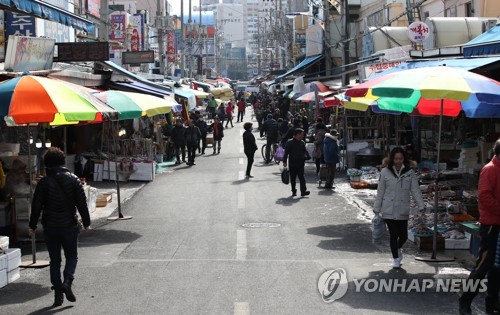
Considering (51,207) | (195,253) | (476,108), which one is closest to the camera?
(51,207)

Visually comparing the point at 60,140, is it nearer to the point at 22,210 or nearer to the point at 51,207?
the point at 22,210

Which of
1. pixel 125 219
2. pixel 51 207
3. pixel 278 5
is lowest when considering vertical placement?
pixel 125 219

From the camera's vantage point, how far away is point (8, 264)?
9.16 m

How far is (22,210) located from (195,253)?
130 inches

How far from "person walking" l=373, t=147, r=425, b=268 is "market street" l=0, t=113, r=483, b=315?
→ 1.49ft

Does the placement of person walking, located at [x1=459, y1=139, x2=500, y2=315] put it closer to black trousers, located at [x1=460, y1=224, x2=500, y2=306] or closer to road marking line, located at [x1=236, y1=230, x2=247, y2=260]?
black trousers, located at [x1=460, y1=224, x2=500, y2=306]

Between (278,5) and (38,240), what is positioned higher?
(278,5)

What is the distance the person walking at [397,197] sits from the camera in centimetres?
972

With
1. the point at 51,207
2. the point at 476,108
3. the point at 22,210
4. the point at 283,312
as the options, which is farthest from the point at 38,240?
the point at 476,108

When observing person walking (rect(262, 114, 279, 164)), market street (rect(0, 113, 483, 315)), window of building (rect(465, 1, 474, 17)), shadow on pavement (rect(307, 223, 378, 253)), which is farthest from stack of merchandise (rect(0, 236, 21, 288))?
window of building (rect(465, 1, 474, 17))

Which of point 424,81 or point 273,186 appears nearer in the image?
point 424,81

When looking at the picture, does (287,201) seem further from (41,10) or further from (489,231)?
(489,231)

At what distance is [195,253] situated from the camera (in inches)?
430

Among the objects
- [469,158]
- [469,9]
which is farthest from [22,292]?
[469,9]
